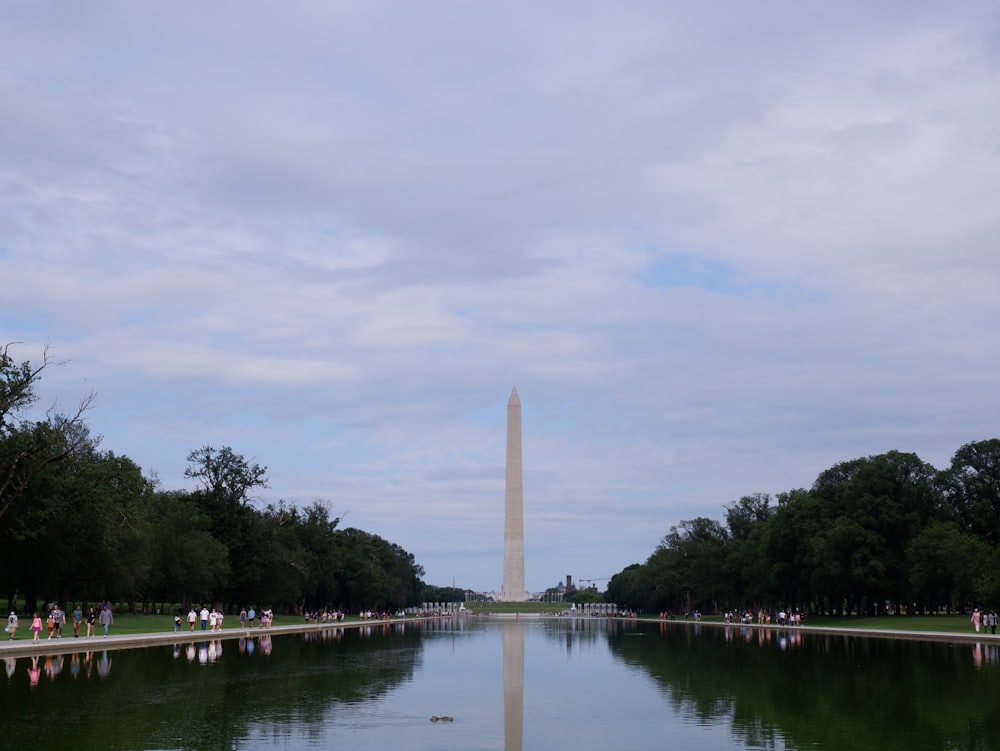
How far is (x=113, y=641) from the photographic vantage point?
4125 centimetres

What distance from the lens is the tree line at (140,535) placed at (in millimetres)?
46406

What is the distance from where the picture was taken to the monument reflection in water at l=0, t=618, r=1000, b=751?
1641 centimetres

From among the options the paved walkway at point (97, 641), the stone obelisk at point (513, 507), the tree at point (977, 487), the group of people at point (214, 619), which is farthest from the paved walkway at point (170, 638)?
the stone obelisk at point (513, 507)

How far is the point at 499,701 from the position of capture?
896 inches

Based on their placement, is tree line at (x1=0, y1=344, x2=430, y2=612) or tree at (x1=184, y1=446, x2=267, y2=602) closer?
tree line at (x1=0, y1=344, x2=430, y2=612)

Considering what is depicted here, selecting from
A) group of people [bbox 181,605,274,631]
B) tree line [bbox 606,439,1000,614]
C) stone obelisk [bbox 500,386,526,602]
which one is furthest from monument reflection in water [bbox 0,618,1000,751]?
stone obelisk [bbox 500,386,526,602]

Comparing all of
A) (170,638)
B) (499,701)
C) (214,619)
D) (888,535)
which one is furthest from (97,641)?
(888,535)

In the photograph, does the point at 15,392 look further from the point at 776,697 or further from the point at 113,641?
the point at 776,697

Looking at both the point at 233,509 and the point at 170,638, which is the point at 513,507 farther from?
the point at 170,638

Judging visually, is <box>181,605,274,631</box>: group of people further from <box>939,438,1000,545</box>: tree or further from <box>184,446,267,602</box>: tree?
<box>939,438,1000,545</box>: tree

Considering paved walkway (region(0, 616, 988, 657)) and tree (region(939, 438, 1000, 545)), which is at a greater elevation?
tree (region(939, 438, 1000, 545))

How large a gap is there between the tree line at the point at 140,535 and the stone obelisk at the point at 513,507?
578 inches

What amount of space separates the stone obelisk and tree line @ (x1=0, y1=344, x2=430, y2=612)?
14673 mm

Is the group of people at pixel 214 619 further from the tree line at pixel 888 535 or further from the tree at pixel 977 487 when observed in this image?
the tree at pixel 977 487
